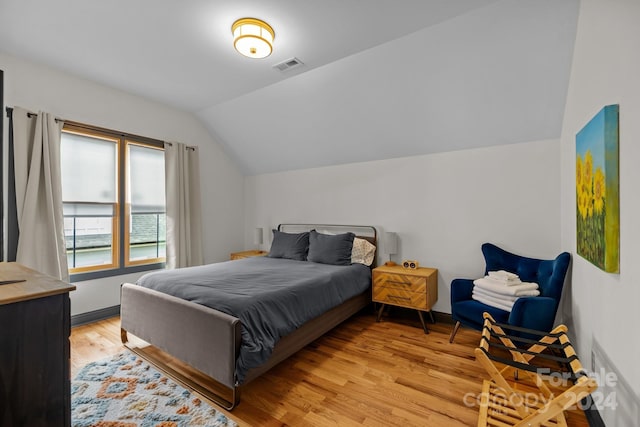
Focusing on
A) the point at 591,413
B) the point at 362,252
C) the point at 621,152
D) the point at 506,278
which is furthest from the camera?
the point at 362,252

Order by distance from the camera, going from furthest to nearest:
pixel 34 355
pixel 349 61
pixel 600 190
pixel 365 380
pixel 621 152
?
1. pixel 349 61
2. pixel 365 380
3. pixel 600 190
4. pixel 621 152
5. pixel 34 355

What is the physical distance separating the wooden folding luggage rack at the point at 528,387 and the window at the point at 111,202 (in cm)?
386

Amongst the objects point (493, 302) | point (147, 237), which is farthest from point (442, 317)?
point (147, 237)

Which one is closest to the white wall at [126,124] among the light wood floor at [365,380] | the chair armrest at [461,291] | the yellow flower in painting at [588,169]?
the light wood floor at [365,380]

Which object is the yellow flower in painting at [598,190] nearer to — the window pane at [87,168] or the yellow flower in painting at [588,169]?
the yellow flower in painting at [588,169]

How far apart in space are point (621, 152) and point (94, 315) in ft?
15.0

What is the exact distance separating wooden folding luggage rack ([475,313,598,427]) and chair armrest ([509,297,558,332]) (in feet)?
0.33

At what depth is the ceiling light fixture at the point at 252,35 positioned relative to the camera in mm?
2197

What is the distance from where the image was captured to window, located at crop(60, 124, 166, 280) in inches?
125

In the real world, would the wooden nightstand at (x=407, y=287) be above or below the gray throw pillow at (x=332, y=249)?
below

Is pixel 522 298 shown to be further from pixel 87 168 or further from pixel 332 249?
pixel 87 168

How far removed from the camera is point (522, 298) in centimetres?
222

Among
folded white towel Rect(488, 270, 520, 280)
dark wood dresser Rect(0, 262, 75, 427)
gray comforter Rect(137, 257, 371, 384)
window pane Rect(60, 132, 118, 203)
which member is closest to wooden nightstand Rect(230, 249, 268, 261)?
gray comforter Rect(137, 257, 371, 384)

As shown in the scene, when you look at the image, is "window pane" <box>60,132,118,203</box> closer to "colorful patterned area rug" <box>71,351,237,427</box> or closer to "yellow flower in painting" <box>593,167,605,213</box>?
"colorful patterned area rug" <box>71,351,237,427</box>
